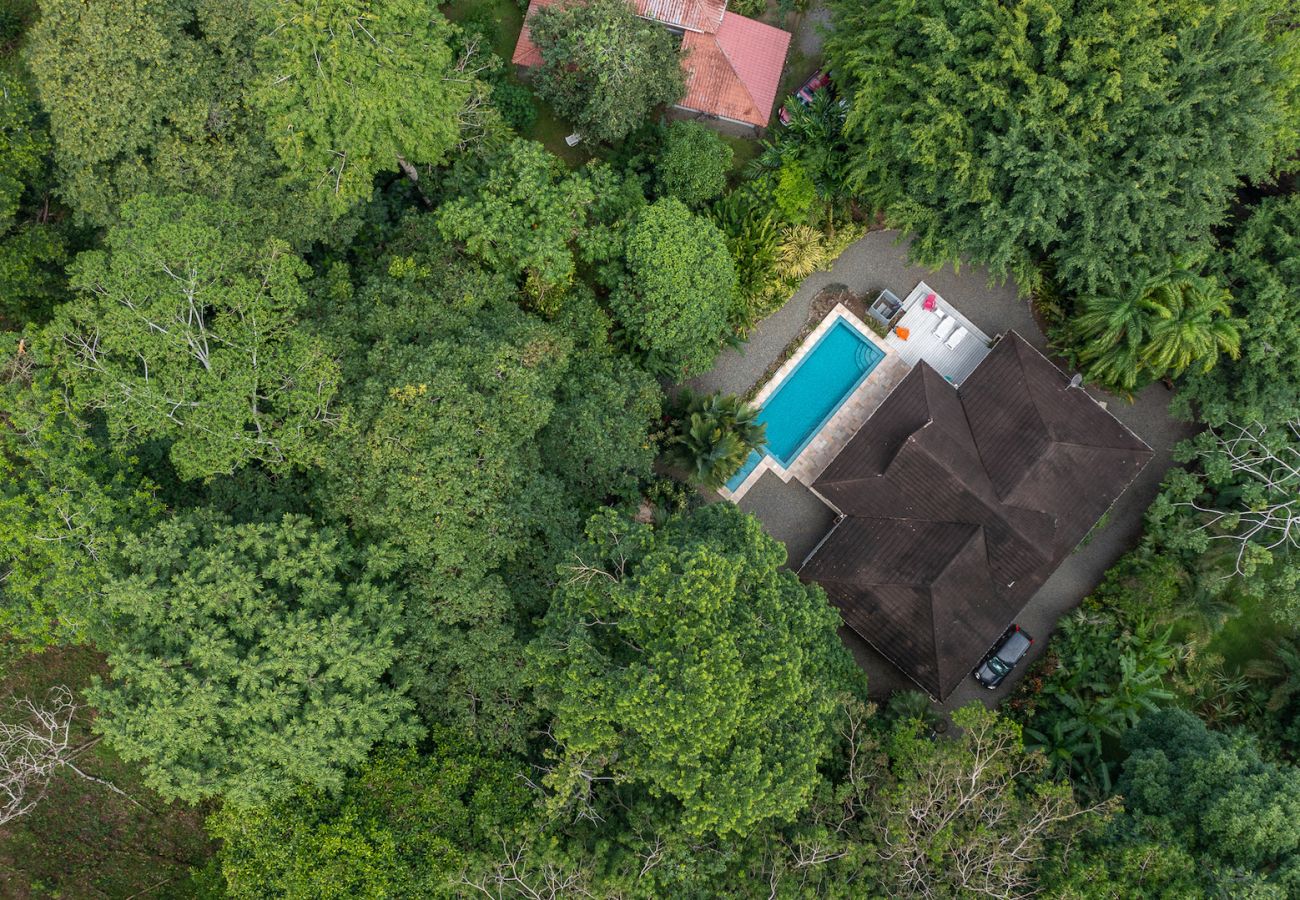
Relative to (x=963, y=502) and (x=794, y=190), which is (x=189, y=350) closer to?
(x=794, y=190)

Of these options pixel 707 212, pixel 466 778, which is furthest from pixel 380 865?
pixel 707 212

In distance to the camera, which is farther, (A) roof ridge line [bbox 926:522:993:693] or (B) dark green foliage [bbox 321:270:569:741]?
(A) roof ridge line [bbox 926:522:993:693]

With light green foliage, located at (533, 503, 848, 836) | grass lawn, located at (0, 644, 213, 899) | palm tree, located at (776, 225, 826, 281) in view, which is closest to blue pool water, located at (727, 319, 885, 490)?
palm tree, located at (776, 225, 826, 281)

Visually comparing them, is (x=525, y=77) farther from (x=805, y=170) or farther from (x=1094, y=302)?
(x=1094, y=302)

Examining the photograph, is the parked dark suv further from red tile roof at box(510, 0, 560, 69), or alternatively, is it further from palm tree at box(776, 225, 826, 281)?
red tile roof at box(510, 0, 560, 69)

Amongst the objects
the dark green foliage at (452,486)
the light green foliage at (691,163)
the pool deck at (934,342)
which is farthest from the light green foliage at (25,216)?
the pool deck at (934,342)

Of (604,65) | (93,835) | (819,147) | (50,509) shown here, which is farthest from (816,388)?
(93,835)
